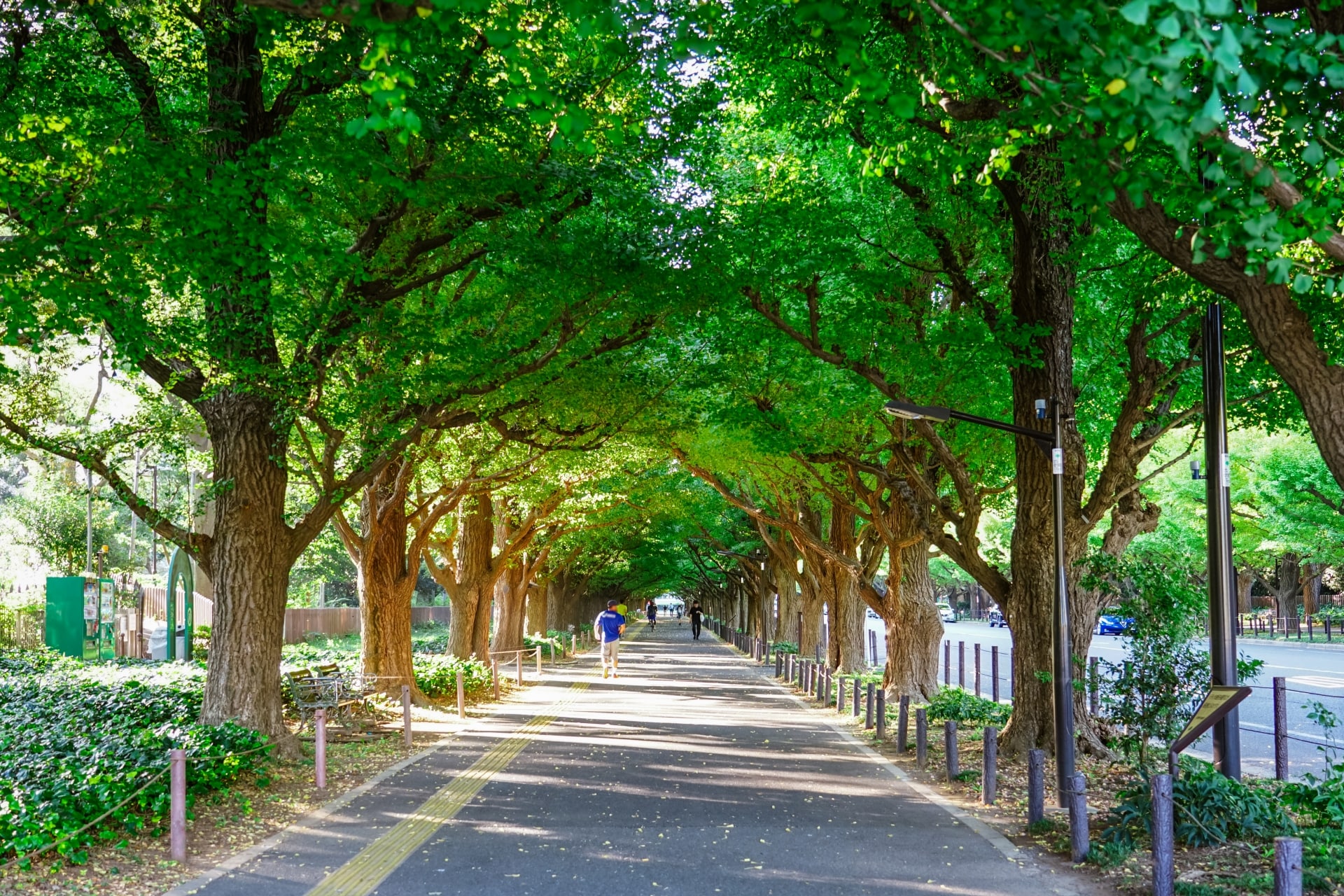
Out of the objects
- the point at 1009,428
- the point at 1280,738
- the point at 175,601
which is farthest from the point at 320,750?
the point at 175,601

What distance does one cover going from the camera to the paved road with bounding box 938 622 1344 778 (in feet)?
43.2

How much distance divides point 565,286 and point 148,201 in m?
4.69

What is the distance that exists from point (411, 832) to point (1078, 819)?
488 centimetres

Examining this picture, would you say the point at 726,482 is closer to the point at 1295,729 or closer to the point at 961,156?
the point at 1295,729

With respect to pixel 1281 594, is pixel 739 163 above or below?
above

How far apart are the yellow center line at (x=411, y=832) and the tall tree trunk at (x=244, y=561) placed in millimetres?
2208

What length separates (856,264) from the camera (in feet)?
45.8

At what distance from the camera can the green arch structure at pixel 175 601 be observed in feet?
67.7

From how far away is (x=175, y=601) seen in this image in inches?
850

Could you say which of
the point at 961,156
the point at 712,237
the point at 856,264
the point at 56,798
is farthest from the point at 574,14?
the point at 856,264

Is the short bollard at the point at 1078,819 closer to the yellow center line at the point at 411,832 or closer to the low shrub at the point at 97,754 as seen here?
the yellow center line at the point at 411,832

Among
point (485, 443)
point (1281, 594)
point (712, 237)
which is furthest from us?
point (1281, 594)

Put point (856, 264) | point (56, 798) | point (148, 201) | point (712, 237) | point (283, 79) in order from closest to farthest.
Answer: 1. point (56, 798)
2. point (148, 201)
3. point (283, 79)
4. point (712, 237)
5. point (856, 264)

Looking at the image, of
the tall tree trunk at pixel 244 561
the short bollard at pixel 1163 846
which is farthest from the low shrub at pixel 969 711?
the tall tree trunk at pixel 244 561
